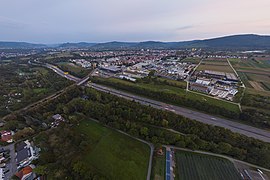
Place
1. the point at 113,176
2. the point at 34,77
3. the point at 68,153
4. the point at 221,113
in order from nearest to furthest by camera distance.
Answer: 1. the point at 113,176
2. the point at 68,153
3. the point at 221,113
4. the point at 34,77

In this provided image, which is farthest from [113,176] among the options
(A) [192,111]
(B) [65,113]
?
(A) [192,111]

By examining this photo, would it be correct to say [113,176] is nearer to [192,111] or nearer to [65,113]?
[65,113]

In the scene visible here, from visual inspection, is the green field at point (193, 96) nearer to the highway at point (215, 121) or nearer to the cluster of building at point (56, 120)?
the highway at point (215, 121)

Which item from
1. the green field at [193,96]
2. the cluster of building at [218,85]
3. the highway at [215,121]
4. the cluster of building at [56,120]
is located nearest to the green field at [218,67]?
the cluster of building at [218,85]

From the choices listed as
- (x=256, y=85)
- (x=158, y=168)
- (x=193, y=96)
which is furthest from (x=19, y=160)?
(x=256, y=85)

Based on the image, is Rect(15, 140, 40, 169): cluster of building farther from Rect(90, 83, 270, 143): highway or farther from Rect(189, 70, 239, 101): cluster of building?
Rect(189, 70, 239, 101): cluster of building

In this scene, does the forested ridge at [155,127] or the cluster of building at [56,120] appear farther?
the cluster of building at [56,120]
